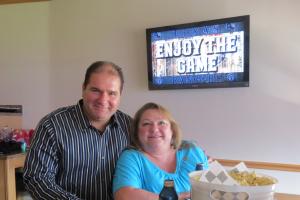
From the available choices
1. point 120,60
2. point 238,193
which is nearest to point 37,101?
point 120,60

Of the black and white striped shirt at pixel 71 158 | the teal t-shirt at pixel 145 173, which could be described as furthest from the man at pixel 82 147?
the teal t-shirt at pixel 145 173

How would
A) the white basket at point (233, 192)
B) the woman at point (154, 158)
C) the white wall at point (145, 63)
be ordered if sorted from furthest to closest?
the white wall at point (145, 63) < the woman at point (154, 158) < the white basket at point (233, 192)

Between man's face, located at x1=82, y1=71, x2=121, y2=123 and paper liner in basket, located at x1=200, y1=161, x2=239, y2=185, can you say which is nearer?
paper liner in basket, located at x1=200, y1=161, x2=239, y2=185

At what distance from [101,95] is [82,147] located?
259mm

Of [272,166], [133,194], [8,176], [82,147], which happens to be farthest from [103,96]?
[272,166]

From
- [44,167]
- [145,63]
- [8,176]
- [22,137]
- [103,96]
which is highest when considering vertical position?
[145,63]

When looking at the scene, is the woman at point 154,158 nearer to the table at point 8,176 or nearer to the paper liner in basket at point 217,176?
the paper liner in basket at point 217,176

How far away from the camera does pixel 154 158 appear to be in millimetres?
1657

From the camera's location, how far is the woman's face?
163 centimetres

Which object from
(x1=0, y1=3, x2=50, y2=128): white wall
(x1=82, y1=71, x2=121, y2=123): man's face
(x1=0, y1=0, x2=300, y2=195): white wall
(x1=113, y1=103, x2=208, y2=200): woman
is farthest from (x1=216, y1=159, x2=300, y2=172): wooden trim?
(x1=0, y1=3, x2=50, y2=128): white wall

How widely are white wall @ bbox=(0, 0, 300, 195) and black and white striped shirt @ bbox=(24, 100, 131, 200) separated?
1.56m

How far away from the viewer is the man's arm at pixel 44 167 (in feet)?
5.04

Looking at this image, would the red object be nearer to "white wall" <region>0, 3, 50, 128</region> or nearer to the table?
the table

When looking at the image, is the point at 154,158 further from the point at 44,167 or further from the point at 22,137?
the point at 22,137
